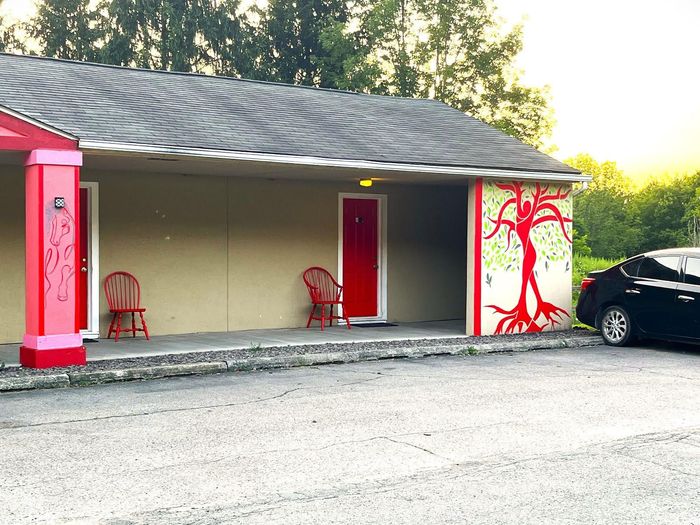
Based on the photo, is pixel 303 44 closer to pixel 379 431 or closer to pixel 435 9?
pixel 435 9

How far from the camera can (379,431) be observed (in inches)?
305

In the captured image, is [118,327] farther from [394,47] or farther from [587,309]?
[394,47]

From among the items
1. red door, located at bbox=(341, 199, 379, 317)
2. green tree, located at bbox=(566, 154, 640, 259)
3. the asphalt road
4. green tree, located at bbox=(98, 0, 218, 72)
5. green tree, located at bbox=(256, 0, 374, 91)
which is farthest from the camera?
green tree, located at bbox=(566, 154, 640, 259)

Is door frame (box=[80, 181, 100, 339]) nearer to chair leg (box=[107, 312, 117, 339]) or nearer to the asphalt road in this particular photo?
chair leg (box=[107, 312, 117, 339])

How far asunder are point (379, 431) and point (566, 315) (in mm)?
9042

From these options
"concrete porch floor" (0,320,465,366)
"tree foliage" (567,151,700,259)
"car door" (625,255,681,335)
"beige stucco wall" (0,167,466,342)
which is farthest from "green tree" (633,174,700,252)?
"car door" (625,255,681,335)

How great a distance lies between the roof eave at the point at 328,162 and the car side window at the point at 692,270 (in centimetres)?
280

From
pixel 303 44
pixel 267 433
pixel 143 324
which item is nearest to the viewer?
pixel 267 433

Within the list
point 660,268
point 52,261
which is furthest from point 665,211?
point 52,261

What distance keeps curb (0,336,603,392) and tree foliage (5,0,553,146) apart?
24.6 metres

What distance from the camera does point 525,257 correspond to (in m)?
15.4

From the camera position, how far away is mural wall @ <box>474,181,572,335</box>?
1491cm

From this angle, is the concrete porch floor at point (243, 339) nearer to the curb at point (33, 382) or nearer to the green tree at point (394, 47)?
the curb at point (33, 382)

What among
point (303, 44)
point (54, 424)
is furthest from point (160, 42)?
point (54, 424)
